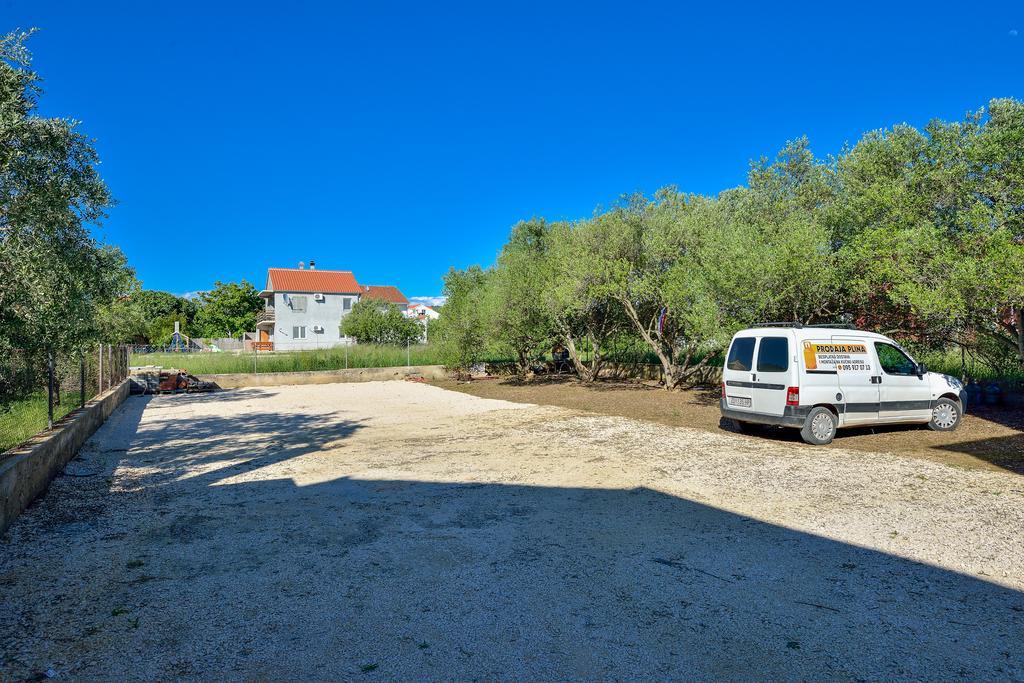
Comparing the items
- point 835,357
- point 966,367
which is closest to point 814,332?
point 835,357

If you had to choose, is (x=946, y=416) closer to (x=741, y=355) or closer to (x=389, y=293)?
(x=741, y=355)

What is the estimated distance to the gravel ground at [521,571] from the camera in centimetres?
309

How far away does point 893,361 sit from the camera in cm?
980

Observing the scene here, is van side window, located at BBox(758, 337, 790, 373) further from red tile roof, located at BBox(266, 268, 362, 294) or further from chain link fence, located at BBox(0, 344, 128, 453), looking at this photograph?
red tile roof, located at BBox(266, 268, 362, 294)

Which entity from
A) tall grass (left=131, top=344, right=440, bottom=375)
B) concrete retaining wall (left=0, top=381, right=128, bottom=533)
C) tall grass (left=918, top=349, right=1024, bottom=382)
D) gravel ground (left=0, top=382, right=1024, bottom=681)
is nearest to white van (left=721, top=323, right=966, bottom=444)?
gravel ground (left=0, top=382, right=1024, bottom=681)

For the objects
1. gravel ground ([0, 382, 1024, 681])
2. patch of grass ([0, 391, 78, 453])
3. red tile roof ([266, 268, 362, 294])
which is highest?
red tile roof ([266, 268, 362, 294])

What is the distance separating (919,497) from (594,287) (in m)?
13.2

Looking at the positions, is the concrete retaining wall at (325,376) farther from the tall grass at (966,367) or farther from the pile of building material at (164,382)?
the tall grass at (966,367)

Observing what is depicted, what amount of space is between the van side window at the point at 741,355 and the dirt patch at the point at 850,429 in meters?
1.40

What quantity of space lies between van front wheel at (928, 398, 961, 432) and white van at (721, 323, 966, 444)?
1.0 inches

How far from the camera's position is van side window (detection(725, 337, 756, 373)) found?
9727mm

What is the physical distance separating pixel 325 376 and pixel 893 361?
2227cm

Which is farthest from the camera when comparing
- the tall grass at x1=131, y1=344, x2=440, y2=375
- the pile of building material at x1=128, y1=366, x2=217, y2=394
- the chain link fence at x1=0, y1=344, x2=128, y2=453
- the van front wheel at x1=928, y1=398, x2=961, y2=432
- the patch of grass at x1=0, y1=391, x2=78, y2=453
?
the tall grass at x1=131, y1=344, x2=440, y2=375

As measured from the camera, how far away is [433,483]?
23.0 feet
